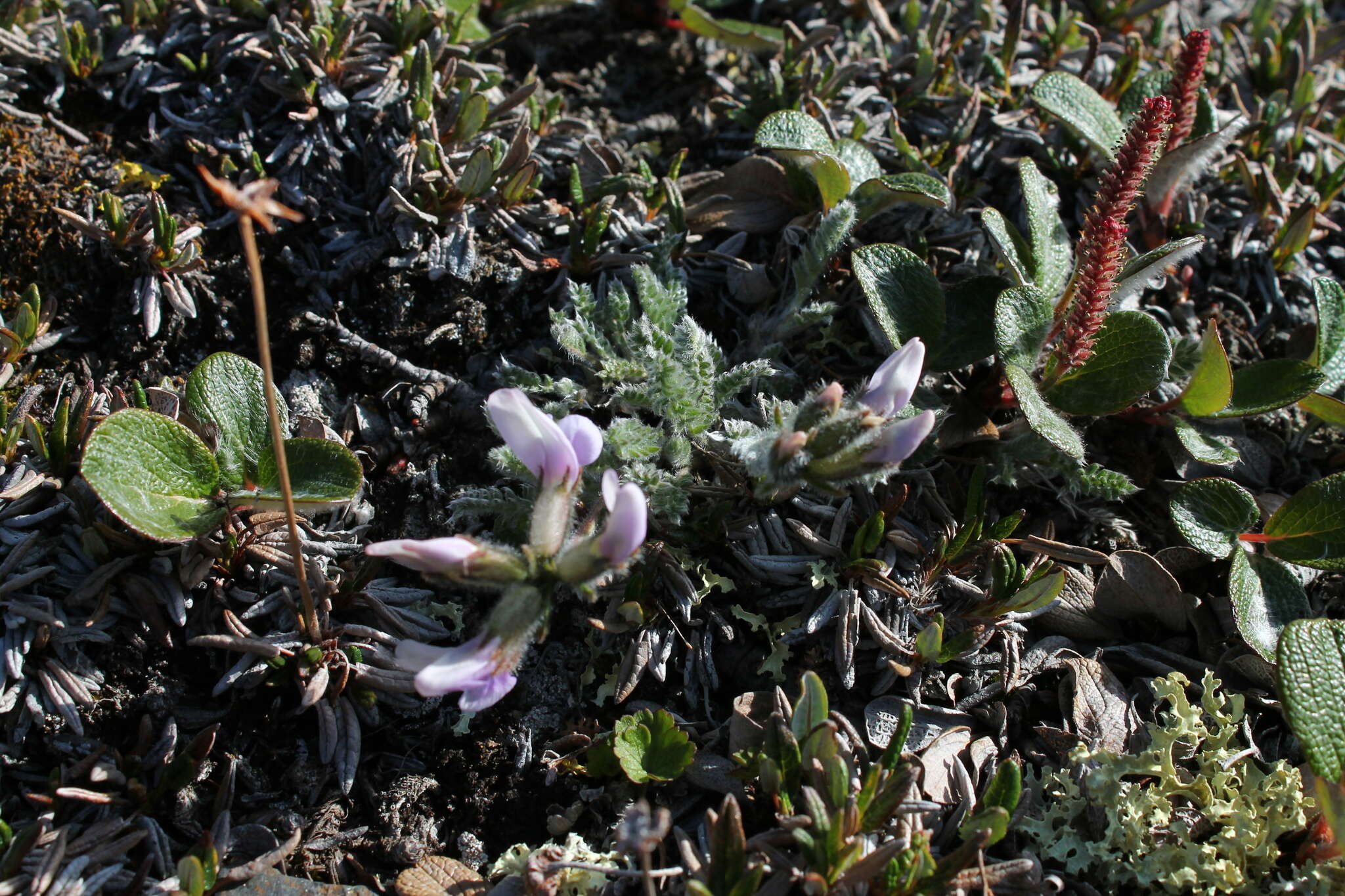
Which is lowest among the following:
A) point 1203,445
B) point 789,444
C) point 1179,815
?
point 1179,815

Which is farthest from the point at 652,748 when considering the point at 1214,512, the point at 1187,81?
the point at 1187,81

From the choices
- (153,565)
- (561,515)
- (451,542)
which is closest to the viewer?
(451,542)

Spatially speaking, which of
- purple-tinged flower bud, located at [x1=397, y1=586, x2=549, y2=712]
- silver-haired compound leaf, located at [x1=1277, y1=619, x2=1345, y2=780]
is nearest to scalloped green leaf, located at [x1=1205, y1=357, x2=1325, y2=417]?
Answer: silver-haired compound leaf, located at [x1=1277, y1=619, x2=1345, y2=780]

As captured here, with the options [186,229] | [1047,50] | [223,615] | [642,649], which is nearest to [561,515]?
[642,649]

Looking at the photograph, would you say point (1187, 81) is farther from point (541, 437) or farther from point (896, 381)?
point (541, 437)

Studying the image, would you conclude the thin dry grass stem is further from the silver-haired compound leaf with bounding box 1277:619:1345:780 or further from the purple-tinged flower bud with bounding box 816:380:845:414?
the silver-haired compound leaf with bounding box 1277:619:1345:780

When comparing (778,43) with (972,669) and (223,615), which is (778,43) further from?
(223,615)
